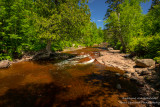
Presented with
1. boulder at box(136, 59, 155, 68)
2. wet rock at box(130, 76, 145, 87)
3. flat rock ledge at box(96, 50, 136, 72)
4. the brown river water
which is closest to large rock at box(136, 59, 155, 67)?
boulder at box(136, 59, 155, 68)

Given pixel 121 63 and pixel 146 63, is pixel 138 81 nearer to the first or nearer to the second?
pixel 146 63

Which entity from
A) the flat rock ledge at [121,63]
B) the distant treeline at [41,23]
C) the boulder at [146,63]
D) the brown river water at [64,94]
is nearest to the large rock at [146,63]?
the boulder at [146,63]

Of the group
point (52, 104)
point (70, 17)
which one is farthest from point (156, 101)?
point (70, 17)

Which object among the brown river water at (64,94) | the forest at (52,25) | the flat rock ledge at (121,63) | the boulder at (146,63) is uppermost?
the forest at (52,25)

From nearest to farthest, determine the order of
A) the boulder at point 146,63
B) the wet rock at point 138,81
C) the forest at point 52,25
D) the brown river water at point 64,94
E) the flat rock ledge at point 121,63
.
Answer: the brown river water at point 64,94, the wet rock at point 138,81, the boulder at point 146,63, the flat rock ledge at point 121,63, the forest at point 52,25

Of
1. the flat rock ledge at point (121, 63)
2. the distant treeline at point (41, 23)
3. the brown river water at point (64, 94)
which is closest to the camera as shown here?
the brown river water at point (64, 94)

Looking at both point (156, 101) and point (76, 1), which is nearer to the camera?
point (156, 101)

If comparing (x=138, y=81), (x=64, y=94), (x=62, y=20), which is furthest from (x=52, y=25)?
(x=138, y=81)

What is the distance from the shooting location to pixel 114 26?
762 inches

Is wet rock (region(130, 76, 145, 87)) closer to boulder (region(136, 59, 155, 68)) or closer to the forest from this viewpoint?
boulder (region(136, 59, 155, 68))

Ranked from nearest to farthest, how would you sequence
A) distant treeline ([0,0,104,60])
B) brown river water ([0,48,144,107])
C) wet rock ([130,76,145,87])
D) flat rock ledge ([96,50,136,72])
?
brown river water ([0,48,144,107])
wet rock ([130,76,145,87])
flat rock ledge ([96,50,136,72])
distant treeline ([0,0,104,60])

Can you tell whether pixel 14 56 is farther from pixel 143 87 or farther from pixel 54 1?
pixel 143 87

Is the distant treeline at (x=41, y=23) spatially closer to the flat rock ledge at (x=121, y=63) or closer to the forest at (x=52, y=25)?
the forest at (x=52, y=25)

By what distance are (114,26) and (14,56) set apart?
855 inches
